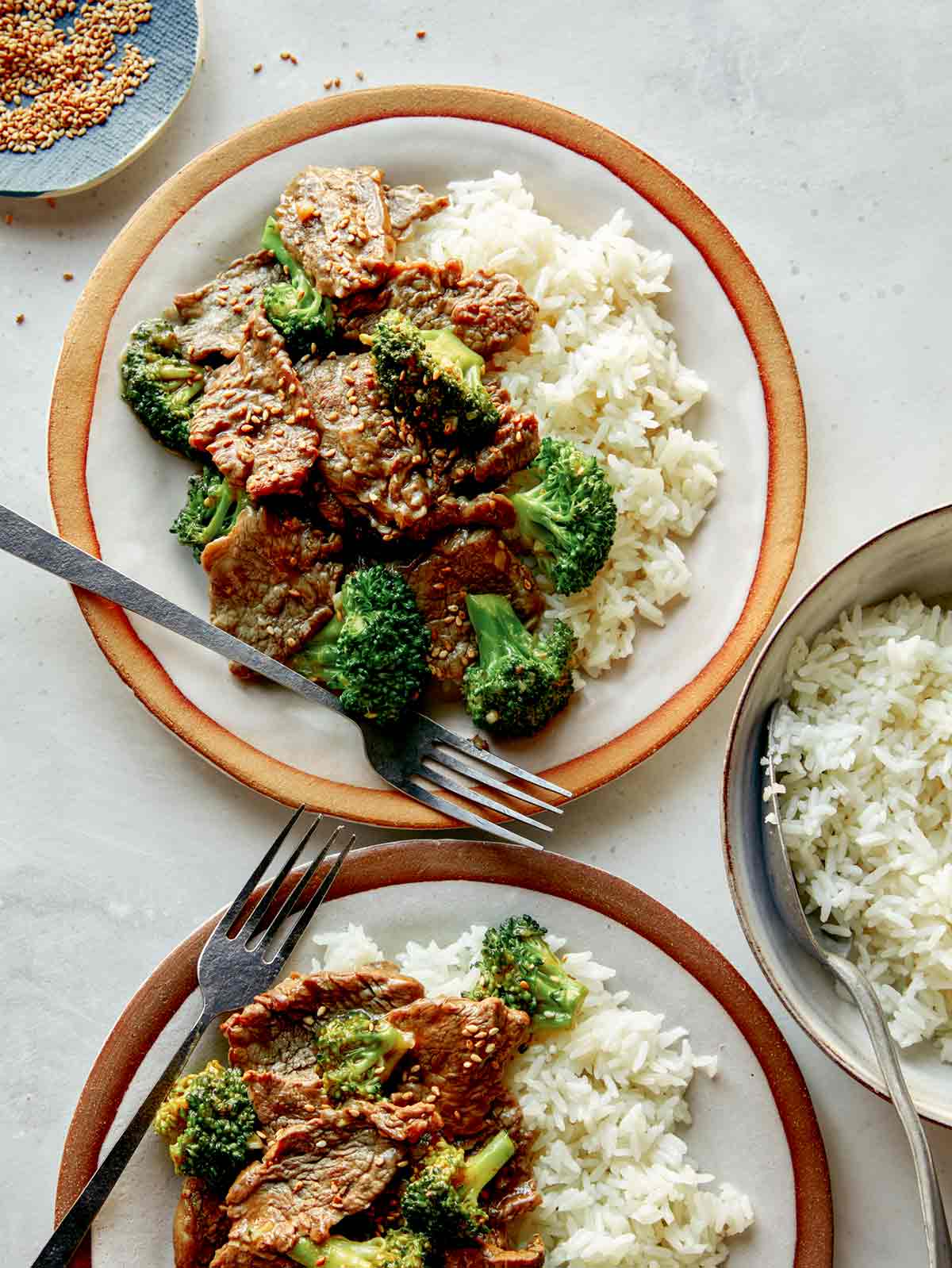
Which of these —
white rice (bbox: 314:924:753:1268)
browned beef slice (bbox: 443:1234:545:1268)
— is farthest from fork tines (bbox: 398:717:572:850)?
browned beef slice (bbox: 443:1234:545:1268)

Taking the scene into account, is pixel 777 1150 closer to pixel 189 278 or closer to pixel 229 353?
pixel 229 353

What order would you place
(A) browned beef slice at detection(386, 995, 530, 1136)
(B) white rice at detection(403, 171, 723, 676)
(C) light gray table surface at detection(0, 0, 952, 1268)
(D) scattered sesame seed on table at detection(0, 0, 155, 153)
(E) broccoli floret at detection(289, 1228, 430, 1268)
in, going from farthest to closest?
(D) scattered sesame seed on table at detection(0, 0, 155, 153) < (C) light gray table surface at detection(0, 0, 952, 1268) < (B) white rice at detection(403, 171, 723, 676) < (A) browned beef slice at detection(386, 995, 530, 1136) < (E) broccoli floret at detection(289, 1228, 430, 1268)

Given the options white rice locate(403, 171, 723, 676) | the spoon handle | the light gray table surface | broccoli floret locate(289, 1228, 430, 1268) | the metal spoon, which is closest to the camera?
the spoon handle

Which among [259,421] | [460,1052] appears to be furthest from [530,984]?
[259,421]

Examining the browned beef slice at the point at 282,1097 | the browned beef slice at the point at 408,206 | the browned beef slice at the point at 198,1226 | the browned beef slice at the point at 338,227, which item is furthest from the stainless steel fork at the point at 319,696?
the browned beef slice at the point at 408,206

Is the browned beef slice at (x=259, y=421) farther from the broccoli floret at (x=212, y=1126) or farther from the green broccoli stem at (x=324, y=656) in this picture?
the broccoli floret at (x=212, y=1126)

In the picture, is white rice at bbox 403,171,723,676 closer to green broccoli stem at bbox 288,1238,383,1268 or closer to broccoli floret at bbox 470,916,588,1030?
broccoli floret at bbox 470,916,588,1030

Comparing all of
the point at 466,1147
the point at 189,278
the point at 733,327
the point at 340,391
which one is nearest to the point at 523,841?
the point at 466,1147
